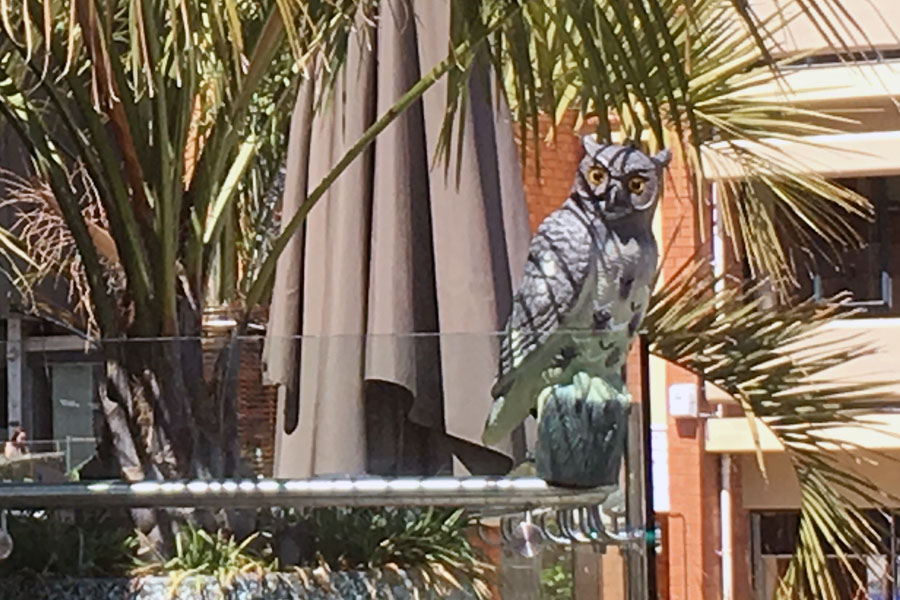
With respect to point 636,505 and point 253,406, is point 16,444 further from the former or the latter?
point 636,505

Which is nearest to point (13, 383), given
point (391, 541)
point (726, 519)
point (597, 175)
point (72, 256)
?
point (391, 541)

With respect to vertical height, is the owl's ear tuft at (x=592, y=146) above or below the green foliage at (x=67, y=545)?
above

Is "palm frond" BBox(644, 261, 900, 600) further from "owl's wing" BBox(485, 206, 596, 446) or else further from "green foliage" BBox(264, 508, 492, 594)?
"green foliage" BBox(264, 508, 492, 594)

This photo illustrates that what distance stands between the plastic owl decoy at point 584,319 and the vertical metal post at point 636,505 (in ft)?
0.19

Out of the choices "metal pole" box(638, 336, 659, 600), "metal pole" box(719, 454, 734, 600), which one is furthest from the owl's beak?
"metal pole" box(719, 454, 734, 600)

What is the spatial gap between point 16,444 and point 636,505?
0.88 m

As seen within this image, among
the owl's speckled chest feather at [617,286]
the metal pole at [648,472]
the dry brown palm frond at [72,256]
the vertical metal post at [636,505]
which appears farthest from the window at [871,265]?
the vertical metal post at [636,505]

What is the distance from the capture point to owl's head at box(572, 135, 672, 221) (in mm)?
2377

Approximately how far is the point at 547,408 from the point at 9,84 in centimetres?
130

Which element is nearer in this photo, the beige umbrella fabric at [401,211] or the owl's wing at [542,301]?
the owl's wing at [542,301]

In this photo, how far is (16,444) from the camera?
2109 millimetres

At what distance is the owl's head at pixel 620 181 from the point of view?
7.80 feet

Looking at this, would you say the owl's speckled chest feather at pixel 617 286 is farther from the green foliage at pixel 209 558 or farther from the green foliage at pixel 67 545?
the green foliage at pixel 67 545

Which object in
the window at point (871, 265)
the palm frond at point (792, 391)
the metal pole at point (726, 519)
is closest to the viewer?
the palm frond at point (792, 391)
